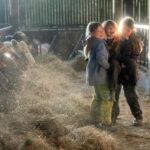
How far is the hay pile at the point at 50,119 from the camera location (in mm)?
5930

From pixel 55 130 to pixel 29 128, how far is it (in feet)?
1.82

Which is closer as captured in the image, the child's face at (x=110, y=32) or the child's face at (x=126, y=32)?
the child's face at (x=110, y=32)

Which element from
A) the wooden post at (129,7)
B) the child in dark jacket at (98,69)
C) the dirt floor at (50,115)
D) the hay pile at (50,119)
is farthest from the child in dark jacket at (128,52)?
the wooden post at (129,7)

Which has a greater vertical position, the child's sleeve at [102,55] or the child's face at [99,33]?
the child's face at [99,33]

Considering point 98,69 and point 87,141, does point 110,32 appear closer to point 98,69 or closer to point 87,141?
point 98,69

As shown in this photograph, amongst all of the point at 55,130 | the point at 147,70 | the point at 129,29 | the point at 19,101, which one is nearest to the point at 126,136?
the point at 55,130

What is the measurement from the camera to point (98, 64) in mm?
6980

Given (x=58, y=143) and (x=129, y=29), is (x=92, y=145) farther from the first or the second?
(x=129, y=29)

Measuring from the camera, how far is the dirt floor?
6230 mm

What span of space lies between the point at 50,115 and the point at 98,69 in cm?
126

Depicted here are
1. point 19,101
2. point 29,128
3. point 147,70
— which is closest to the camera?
point 29,128

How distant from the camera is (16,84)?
870cm

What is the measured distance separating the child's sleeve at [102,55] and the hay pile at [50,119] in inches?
40.5

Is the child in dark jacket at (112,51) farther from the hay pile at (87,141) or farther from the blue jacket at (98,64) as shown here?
the hay pile at (87,141)
